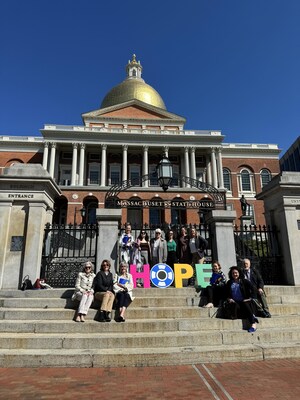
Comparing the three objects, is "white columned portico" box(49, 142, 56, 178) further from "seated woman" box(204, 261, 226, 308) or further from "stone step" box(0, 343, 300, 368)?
"stone step" box(0, 343, 300, 368)

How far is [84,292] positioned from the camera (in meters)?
6.40

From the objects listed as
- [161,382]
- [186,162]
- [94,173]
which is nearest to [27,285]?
[161,382]

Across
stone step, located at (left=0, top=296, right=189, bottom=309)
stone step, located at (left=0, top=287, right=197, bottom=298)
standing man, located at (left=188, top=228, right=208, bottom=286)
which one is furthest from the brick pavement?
standing man, located at (left=188, top=228, right=208, bottom=286)

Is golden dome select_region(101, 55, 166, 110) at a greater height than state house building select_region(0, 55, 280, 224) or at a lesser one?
greater

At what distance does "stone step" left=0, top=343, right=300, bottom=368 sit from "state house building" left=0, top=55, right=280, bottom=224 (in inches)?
1282

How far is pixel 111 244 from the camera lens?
8672 millimetres

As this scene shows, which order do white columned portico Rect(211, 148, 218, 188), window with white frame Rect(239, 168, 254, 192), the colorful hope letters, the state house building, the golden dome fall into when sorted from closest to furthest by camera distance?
the colorful hope letters < the state house building < white columned portico Rect(211, 148, 218, 188) < window with white frame Rect(239, 168, 254, 192) < the golden dome

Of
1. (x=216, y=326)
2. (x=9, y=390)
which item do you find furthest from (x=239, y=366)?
(x=9, y=390)

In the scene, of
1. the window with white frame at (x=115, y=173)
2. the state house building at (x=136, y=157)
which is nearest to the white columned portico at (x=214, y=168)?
the state house building at (x=136, y=157)

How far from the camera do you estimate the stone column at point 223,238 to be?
349 inches

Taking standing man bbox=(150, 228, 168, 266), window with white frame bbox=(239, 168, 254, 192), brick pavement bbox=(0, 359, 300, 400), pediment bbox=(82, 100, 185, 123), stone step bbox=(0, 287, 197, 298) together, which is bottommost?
brick pavement bbox=(0, 359, 300, 400)

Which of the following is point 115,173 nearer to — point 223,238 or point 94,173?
point 94,173

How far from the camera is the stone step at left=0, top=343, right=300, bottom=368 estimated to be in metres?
4.90

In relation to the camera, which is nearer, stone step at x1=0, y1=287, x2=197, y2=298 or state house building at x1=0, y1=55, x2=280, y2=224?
stone step at x1=0, y1=287, x2=197, y2=298
